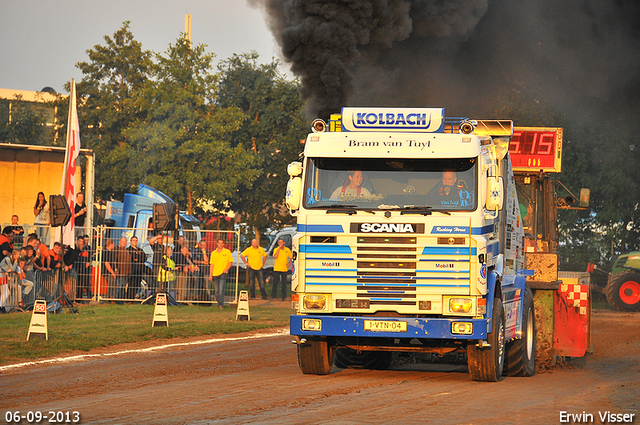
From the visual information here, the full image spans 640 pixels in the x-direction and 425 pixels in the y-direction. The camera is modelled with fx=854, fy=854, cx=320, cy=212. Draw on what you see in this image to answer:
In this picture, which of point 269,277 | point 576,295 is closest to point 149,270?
point 269,277

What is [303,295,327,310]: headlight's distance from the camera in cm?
1051

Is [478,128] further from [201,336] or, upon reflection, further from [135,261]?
[135,261]

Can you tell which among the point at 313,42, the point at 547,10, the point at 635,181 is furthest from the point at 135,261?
the point at 635,181

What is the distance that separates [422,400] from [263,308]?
15608 mm

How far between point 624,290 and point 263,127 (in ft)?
69.1

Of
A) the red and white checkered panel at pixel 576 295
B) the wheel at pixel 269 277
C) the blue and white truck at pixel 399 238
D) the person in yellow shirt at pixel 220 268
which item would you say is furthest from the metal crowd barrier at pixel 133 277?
the blue and white truck at pixel 399 238

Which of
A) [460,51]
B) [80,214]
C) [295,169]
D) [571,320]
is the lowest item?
[571,320]

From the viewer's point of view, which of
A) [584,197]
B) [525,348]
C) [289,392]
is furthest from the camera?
[584,197]

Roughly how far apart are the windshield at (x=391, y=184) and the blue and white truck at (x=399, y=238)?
0.04ft

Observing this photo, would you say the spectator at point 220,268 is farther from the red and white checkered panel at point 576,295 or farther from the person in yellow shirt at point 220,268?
the red and white checkered panel at point 576,295

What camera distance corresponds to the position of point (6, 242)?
833 inches

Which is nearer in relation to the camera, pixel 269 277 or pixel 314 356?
pixel 314 356

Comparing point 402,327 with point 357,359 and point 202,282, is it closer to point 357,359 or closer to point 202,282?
point 357,359

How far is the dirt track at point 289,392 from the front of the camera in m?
8.12
